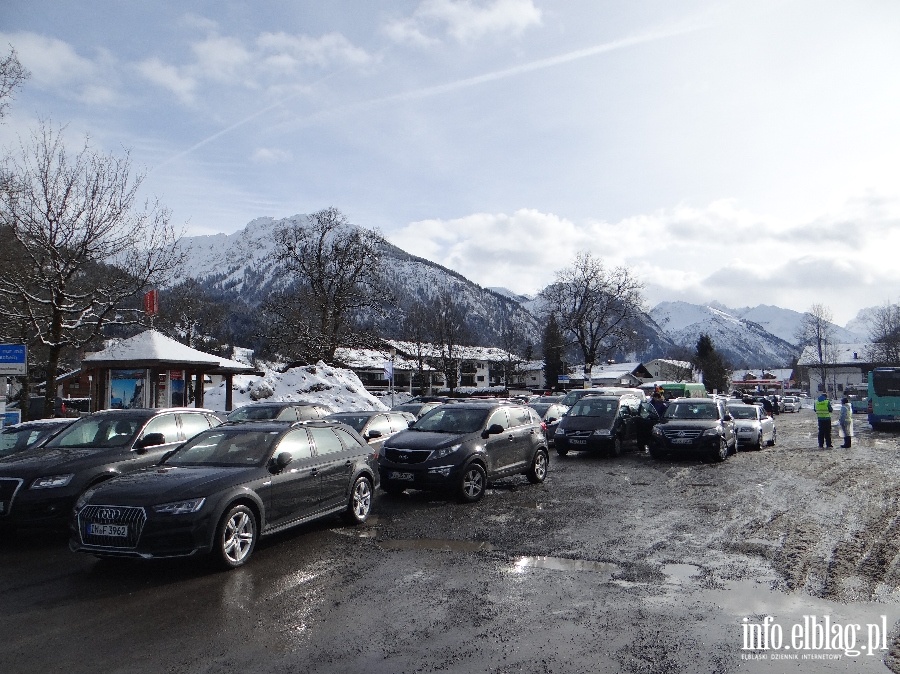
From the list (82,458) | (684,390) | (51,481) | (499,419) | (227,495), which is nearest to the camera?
(227,495)

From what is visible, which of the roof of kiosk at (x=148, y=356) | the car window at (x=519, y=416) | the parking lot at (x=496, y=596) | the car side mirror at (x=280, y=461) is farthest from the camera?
the roof of kiosk at (x=148, y=356)

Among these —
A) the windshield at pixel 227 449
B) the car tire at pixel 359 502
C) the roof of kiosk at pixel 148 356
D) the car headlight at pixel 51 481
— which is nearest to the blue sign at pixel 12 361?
the roof of kiosk at pixel 148 356

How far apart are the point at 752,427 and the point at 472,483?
45.2 feet

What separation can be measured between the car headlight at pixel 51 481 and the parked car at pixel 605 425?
1299 centimetres

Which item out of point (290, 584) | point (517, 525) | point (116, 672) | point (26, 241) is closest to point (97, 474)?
point (290, 584)

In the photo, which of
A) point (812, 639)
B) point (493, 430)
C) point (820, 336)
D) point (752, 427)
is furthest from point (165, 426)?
point (820, 336)

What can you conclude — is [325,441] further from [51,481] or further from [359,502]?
[51,481]

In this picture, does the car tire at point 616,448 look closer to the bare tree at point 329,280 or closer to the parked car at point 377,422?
the parked car at point 377,422

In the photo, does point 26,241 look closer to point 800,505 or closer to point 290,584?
point 290,584

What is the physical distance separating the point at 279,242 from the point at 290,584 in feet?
148

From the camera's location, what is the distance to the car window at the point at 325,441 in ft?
29.3

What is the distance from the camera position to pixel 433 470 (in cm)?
1096

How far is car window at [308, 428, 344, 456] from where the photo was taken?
8945 mm

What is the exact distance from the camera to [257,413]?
49.6 feet
